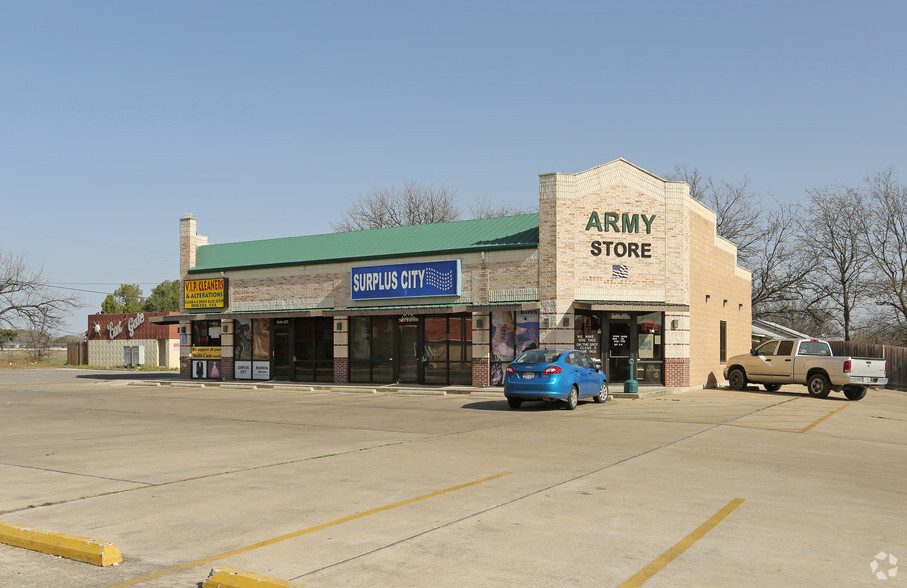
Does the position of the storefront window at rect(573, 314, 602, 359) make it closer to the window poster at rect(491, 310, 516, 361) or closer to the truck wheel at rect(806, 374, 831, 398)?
the window poster at rect(491, 310, 516, 361)

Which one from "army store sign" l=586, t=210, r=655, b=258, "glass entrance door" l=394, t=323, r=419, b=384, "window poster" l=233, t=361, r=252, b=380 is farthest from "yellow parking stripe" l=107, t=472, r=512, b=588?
"window poster" l=233, t=361, r=252, b=380

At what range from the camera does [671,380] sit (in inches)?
1122

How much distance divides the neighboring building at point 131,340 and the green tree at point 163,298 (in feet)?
162

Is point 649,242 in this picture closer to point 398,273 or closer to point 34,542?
point 398,273

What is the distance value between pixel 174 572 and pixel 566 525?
12.2 ft

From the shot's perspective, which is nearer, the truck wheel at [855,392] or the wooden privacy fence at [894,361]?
the truck wheel at [855,392]

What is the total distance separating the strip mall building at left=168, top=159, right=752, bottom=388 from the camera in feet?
92.5

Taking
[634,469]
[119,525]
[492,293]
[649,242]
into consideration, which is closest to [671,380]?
[649,242]

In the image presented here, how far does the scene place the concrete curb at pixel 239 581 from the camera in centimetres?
546

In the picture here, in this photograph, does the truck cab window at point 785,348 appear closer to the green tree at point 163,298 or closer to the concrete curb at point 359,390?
the concrete curb at point 359,390

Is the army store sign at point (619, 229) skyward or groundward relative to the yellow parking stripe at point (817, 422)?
skyward

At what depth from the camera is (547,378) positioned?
817 inches

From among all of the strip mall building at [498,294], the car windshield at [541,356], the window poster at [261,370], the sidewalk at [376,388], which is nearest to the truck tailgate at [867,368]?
the strip mall building at [498,294]

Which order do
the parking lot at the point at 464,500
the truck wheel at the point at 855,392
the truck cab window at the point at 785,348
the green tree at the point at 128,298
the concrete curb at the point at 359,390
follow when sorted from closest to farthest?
1. the parking lot at the point at 464,500
2. the truck wheel at the point at 855,392
3. the truck cab window at the point at 785,348
4. the concrete curb at the point at 359,390
5. the green tree at the point at 128,298
